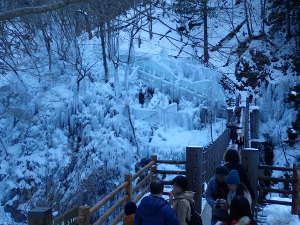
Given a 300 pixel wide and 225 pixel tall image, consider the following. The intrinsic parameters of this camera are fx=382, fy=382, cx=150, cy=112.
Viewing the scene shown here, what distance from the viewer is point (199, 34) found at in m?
24.9

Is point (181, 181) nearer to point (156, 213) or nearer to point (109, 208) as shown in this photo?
point (156, 213)

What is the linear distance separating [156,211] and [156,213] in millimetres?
18

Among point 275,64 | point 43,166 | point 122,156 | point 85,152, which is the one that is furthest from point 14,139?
point 275,64

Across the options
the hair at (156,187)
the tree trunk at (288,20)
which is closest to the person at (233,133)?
the hair at (156,187)

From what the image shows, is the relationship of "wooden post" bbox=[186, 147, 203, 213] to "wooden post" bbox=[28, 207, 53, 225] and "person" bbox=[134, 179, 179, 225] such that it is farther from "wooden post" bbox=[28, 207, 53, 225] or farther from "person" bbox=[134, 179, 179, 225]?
"wooden post" bbox=[28, 207, 53, 225]

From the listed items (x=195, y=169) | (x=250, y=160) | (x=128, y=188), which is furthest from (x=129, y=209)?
(x=250, y=160)

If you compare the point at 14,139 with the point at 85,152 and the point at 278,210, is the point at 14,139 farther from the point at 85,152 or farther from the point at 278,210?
the point at 278,210

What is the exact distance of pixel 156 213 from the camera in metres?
3.52

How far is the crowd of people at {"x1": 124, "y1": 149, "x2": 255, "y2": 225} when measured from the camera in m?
3.50

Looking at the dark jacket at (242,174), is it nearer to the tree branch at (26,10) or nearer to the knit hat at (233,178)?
the knit hat at (233,178)

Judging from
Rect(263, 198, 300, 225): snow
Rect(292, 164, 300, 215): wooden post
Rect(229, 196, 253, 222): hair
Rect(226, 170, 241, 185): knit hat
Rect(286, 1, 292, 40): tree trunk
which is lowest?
Rect(263, 198, 300, 225): snow

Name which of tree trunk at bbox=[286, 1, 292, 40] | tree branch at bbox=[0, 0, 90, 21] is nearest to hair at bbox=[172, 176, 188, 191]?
tree branch at bbox=[0, 0, 90, 21]

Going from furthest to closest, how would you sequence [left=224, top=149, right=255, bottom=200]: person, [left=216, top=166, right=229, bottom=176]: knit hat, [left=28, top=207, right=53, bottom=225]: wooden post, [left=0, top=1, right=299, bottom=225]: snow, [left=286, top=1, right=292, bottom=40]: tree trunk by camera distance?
[left=286, top=1, right=292, bottom=40]: tree trunk
[left=0, top=1, right=299, bottom=225]: snow
[left=224, top=149, right=255, bottom=200]: person
[left=216, top=166, right=229, bottom=176]: knit hat
[left=28, top=207, right=53, bottom=225]: wooden post

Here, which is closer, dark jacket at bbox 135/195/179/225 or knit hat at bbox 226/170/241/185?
dark jacket at bbox 135/195/179/225
